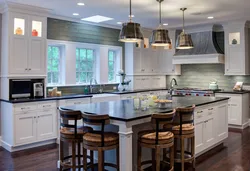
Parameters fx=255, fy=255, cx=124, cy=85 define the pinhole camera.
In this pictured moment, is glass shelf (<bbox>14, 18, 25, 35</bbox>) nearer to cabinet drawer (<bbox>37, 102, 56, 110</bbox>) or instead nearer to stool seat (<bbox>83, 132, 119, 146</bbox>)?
cabinet drawer (<bbox>37, 102, 56, 110</bbox>)

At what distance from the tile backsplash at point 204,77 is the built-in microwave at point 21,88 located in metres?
4.83

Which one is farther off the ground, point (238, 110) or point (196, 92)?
point (196, 92)

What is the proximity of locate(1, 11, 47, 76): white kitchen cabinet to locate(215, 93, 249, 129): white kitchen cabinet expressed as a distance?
4755 millimetres

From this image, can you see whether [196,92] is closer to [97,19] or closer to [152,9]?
[152,9]

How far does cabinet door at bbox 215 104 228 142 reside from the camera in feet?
16.4

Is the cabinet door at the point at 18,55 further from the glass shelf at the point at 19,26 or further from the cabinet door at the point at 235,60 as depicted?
the cabinet door at the point at 235,60

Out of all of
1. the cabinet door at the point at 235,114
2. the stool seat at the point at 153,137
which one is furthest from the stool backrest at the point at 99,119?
the cabinet door at the point at 235,114

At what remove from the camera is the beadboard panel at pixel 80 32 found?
6129 mm

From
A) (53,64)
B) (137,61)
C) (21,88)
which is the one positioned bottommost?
(21,88)

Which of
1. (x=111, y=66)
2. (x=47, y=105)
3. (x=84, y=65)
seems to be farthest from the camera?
(x=111, y=66)

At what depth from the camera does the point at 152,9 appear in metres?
5.61

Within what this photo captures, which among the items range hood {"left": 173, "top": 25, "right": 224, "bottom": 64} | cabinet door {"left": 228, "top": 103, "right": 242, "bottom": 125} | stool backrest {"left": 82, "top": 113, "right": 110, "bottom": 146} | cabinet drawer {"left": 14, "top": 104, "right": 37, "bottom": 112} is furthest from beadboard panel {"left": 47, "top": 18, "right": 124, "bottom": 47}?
cabinet door {"left": 228, "top": 103, "right": 242, "bottom": 125}

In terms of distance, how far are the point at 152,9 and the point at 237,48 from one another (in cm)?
300

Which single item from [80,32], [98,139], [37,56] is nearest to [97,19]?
[80,32]
